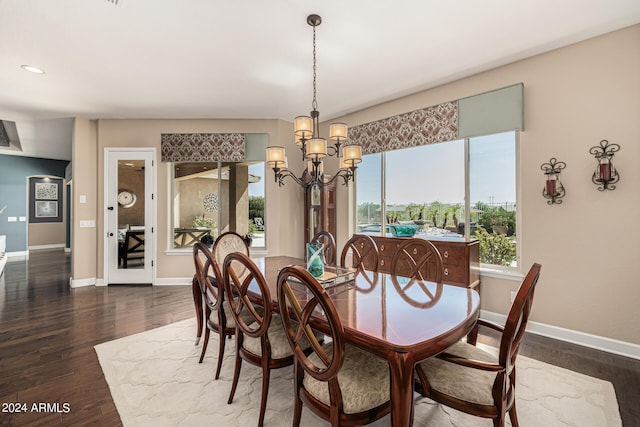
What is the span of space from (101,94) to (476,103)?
15.5 ft

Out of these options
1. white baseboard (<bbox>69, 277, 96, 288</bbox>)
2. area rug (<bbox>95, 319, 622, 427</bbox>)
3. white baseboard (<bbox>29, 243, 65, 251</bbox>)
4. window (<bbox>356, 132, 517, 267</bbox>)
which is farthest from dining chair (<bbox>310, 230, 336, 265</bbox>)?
white baseboard (<bbox>29, 243, 65, 251</bbox>)

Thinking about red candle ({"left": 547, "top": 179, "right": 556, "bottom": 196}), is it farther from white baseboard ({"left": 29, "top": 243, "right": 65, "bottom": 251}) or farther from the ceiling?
white baseboard ({"left": 29, "top": 243, "right": 65, "bottom": 251})

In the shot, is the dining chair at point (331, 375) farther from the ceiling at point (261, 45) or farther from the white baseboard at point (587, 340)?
the white baseboard at point (587, 340)

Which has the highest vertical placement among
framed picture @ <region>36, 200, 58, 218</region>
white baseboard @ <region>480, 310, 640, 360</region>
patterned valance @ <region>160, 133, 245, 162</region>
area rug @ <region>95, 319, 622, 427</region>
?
patterned valance @ <region>160, 133, 245, 162</region>

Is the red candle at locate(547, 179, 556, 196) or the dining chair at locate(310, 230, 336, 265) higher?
the red candle at locate(547, 179, 556, 196)

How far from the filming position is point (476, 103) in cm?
336

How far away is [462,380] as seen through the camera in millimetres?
1426

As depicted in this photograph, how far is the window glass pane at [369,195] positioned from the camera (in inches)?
178

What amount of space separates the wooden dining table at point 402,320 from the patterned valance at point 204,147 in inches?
132

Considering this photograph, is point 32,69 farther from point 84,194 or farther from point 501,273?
point 501,273

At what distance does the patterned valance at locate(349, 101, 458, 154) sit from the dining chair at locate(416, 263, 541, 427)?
2.59 meters

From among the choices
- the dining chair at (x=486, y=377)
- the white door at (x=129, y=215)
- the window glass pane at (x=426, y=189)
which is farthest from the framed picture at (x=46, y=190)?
the dining chair at (x=486, y=377)

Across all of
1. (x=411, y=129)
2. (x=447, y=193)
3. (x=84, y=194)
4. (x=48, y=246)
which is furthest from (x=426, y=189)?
(x=48, y=246)

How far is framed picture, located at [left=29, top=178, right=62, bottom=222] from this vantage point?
8.34 metres
